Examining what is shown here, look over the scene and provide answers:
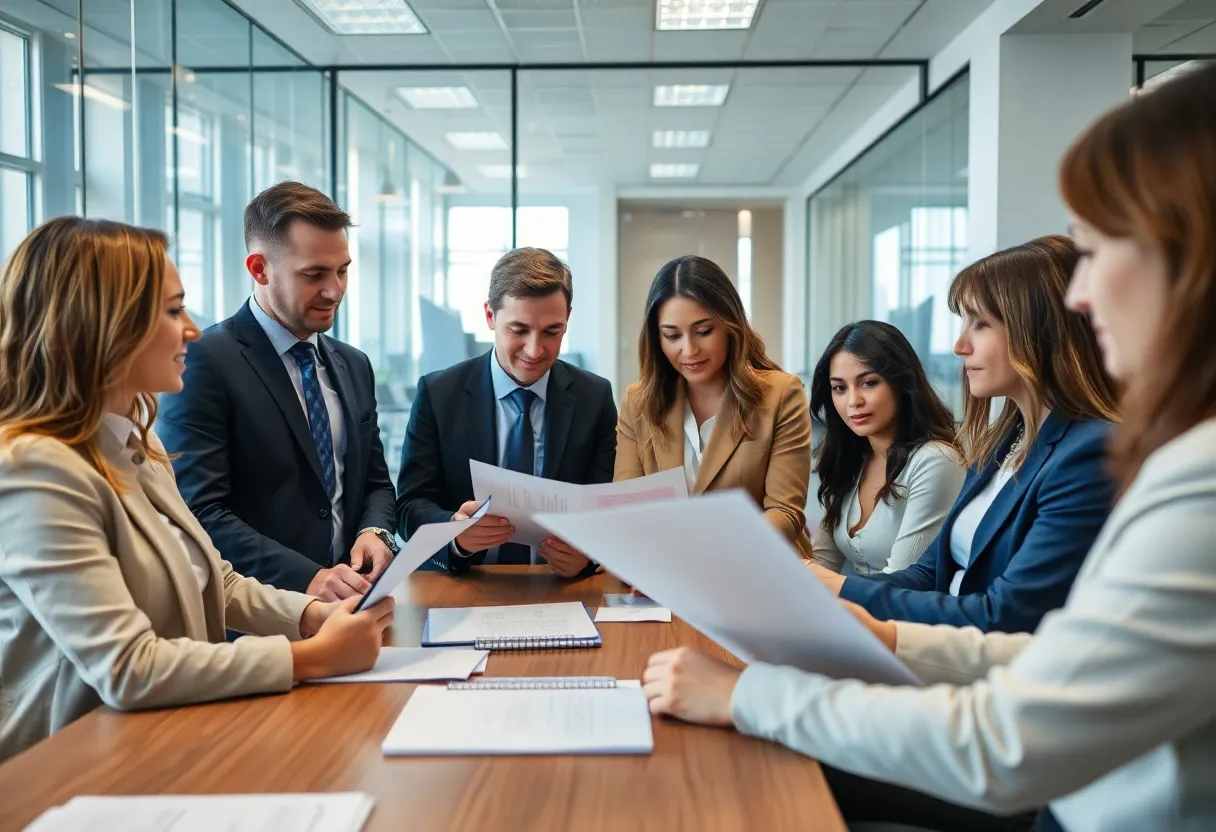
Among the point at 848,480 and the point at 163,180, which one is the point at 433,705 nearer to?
the point at 848,480

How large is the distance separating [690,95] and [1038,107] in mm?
2955

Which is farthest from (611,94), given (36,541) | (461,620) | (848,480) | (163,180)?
(36,541)

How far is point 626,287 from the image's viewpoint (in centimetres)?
1255

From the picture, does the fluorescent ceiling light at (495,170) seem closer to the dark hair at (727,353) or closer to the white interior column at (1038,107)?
the white interior column at (1038,107)

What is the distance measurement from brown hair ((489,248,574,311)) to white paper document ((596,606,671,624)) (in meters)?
0.95

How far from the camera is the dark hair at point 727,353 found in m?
2.45

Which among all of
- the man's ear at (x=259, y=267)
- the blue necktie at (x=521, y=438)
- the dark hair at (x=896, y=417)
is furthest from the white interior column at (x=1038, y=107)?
the man's ear at (x=259, y=267)

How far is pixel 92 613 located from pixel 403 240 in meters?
5.59

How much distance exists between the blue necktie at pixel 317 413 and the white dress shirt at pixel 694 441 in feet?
2.94

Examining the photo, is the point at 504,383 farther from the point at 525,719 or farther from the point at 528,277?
the point at 525,719

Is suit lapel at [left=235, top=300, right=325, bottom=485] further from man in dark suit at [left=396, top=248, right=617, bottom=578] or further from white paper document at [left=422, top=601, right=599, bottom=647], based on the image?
white paper document at [left=422, top=601, right=599, bottom=647]

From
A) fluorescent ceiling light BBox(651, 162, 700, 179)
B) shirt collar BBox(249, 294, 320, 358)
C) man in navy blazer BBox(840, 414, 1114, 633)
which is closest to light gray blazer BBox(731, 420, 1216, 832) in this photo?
man in navy blazer BBox(840, 414, 1114, 633)

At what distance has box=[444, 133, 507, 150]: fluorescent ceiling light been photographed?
21.4 feet

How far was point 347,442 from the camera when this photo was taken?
2422 millimetres
